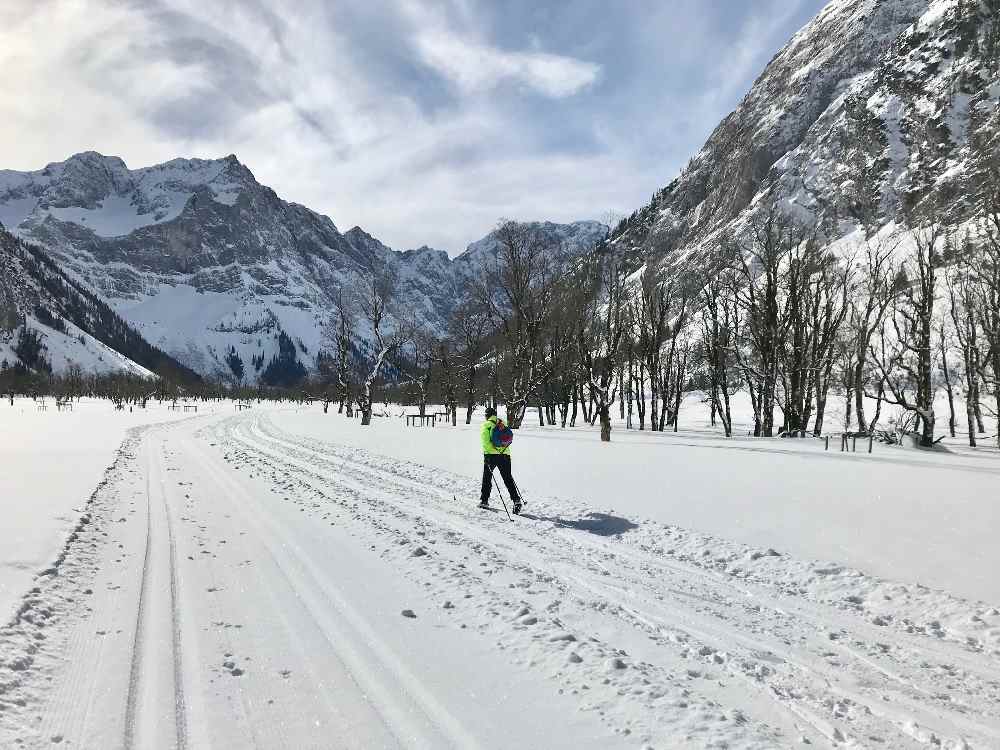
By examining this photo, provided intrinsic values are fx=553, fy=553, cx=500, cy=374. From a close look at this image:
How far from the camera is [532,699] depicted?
399cm

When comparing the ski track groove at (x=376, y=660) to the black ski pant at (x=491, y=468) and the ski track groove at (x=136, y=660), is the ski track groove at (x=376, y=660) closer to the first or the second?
the ski track groove at (x=136, y=660)

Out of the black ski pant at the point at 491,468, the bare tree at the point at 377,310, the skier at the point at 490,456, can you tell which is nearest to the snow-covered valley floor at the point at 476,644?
the black ski pant at the point at 491,468

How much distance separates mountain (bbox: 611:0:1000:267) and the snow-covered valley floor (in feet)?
280

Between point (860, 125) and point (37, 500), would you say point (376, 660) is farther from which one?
point (860, 125)

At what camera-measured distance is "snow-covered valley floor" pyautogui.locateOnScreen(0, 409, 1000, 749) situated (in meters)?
3.63

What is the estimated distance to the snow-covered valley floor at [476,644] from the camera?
3.63 meters

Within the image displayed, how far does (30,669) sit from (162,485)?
10.3m

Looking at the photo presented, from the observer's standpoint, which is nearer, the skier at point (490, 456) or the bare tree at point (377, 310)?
the skier at point (490, 456)

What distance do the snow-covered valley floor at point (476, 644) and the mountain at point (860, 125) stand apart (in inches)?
3357

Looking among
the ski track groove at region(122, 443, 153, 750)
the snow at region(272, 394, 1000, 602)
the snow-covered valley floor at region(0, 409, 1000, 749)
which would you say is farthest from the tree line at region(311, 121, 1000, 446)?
the ski track groove at region(122, 443, 153, 750)

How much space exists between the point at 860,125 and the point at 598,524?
158 m

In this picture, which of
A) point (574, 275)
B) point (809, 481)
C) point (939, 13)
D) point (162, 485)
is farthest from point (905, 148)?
point (162, 485)

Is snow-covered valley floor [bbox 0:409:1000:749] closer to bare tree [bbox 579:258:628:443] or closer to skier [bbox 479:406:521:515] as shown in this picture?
skier [bbox 479:406:521:515]

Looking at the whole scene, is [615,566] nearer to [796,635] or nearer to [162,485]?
[796,635]
